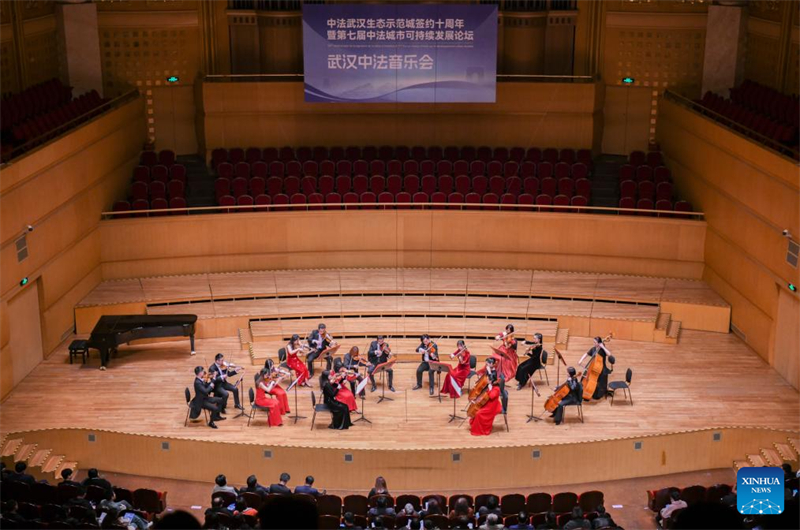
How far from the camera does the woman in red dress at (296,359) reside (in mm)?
12352

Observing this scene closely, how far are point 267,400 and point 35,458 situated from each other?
2606 millimetres

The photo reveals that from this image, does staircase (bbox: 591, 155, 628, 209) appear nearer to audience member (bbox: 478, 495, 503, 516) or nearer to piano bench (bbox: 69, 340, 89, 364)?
audience member (bbox: 478, 495, 503, 516)

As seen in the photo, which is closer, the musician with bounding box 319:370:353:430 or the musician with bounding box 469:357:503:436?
the musician with bounding box 469:357:503:436

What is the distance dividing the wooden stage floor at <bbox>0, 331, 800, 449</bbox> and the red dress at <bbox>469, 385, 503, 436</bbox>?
10 cm

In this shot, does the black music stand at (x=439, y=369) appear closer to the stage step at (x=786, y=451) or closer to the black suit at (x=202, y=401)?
the black suit at (x=202, y=401)

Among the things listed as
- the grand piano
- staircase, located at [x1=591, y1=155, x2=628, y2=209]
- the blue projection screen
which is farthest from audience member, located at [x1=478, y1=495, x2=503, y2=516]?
the blue projection screen

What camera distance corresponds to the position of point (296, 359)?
1245 centimetres

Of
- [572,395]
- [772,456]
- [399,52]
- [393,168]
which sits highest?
[399,52]

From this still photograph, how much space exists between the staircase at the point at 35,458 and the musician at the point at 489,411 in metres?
4.52

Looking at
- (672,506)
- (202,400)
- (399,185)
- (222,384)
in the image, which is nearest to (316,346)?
(222,384)

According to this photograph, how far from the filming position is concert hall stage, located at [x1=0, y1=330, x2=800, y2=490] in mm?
11031

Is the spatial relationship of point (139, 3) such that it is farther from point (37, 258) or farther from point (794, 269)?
point (794, 269)

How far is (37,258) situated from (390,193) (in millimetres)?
5364

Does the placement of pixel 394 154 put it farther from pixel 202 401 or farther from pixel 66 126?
pixel 202 401
